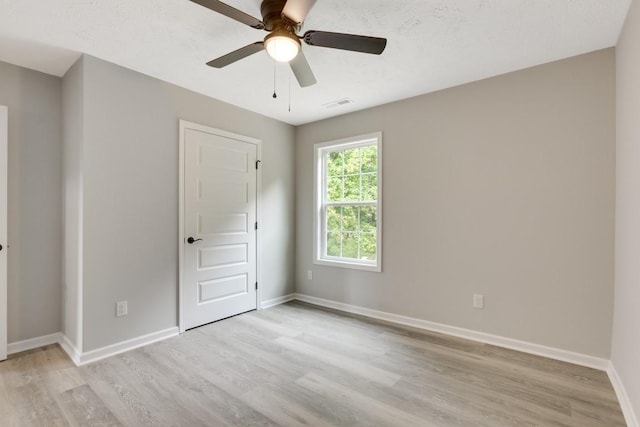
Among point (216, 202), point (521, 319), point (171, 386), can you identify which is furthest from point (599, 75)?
point (171, 386)

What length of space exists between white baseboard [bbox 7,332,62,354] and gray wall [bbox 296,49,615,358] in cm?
301

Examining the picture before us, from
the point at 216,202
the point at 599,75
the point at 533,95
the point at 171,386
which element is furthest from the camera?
the point at 216,202

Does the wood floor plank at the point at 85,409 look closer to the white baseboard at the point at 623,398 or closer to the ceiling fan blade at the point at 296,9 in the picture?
the ceiling fan blade at the point at 296,9

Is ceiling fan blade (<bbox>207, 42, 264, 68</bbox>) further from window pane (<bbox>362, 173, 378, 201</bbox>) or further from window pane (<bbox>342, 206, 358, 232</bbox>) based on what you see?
window pane (<bbox>342, 206, 358, 232</bbox>)

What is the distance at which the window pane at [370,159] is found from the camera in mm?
3836

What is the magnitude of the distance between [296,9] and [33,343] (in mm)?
3437

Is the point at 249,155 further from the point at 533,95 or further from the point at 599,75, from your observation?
the point at 599,75

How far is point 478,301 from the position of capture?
3033mm

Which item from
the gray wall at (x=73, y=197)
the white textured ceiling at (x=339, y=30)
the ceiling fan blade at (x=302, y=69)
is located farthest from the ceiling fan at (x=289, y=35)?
the gray wall at (x=73, y=197)

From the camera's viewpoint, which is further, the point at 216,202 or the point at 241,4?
the point at 216,202

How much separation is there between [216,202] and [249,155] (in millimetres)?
734

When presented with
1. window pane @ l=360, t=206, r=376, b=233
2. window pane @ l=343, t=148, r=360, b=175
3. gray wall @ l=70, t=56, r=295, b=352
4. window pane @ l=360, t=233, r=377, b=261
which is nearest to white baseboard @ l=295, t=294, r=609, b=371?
window pane @ l=360, t=233, r=377, b=261

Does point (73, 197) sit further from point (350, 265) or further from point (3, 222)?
point (350, 265)

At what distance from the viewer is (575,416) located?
1.91 meters
